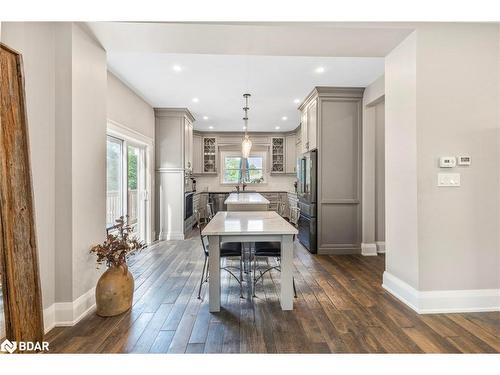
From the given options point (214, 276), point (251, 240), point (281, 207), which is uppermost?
point (251, 240)

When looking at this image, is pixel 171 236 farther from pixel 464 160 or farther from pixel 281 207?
pixel 464 160

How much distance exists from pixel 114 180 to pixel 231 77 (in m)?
2.42

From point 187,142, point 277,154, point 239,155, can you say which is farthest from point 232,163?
point 187,142

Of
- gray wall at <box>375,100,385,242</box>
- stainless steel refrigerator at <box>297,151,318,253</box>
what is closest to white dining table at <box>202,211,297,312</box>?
stainless steel refrigerator at <box>297,151,318,253</box>

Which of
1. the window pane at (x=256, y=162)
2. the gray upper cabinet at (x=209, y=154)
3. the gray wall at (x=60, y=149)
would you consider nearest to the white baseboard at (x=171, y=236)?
the gray upper cabinet at (x=209, y=154)

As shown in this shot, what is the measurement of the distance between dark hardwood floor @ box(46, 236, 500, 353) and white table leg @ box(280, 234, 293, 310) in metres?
0.09

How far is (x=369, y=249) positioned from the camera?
4.48 metres

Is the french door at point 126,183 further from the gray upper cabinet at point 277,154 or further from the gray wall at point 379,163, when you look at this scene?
the gray upper cabinet at point 277,154

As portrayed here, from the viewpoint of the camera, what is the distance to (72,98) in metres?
2.30

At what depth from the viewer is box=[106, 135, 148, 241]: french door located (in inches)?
161

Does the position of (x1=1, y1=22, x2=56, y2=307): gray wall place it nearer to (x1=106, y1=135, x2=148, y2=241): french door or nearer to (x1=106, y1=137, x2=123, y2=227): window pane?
(x1=106, y1=135, x2=148, y2=241): french door

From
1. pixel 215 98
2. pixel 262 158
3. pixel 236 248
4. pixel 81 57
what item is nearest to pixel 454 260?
pixel 236 248
